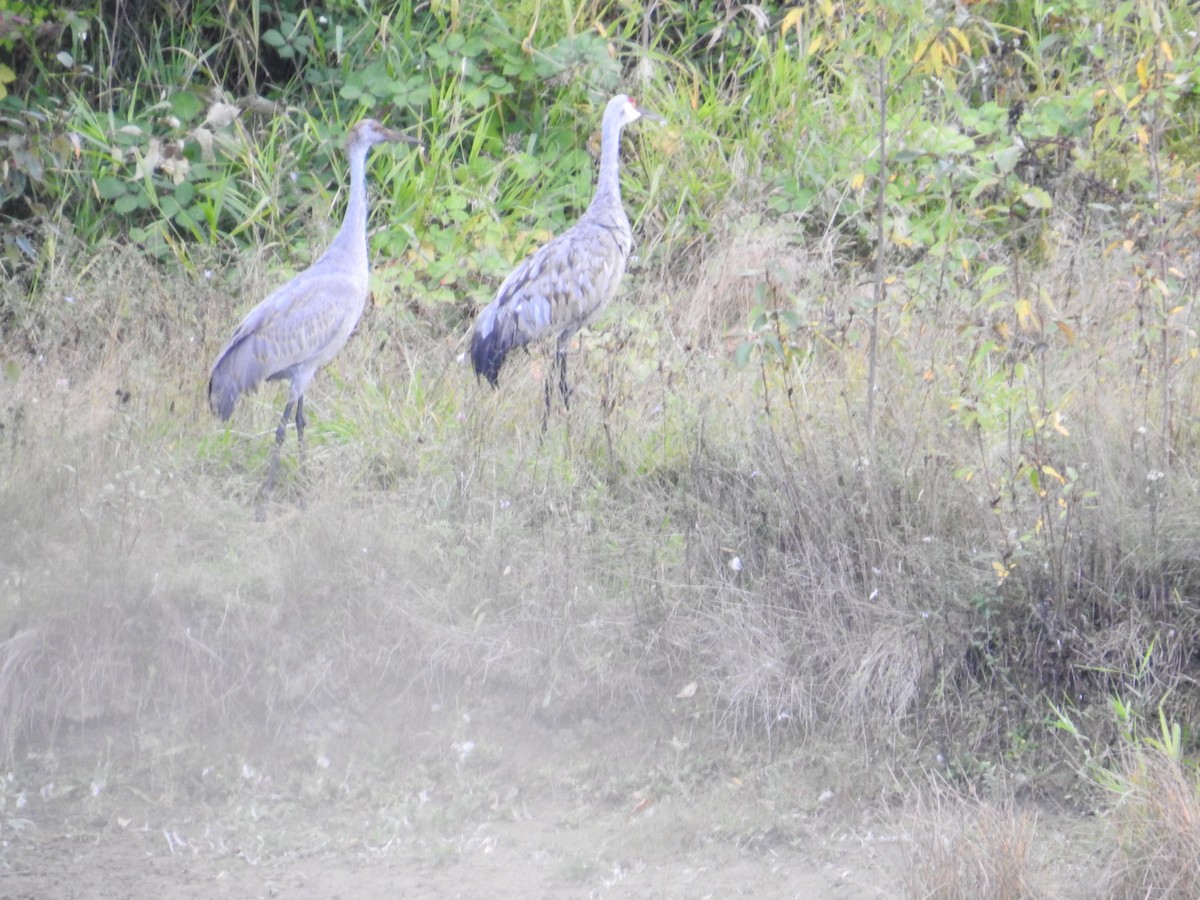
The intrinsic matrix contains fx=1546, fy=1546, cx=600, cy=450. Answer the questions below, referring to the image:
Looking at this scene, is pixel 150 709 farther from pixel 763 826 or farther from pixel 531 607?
pixel 763 826

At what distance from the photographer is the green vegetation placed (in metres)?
4.68

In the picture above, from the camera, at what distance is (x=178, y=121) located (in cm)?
787

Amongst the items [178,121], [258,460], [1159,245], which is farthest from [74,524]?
[1159,245]

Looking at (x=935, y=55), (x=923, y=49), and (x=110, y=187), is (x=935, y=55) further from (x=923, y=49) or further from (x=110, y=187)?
(x=110, y=187)

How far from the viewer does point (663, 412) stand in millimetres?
6000

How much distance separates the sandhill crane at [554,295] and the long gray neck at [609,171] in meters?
0.24

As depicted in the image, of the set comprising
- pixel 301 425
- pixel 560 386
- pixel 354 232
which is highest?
pixel 354 232

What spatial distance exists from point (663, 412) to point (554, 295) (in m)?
1.13

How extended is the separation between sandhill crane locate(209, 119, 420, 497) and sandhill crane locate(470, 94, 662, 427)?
70 cm

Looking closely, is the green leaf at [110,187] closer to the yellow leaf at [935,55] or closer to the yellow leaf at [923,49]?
the yellow leaf at [923,49]

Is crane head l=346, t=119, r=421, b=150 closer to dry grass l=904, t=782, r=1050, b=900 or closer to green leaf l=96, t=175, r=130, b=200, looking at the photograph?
green leaf l=96, t=175, r=130, b=200

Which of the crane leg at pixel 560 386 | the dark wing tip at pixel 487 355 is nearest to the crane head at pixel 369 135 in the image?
the dark wing tip at pixel 487 355

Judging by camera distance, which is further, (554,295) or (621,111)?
(621,111)

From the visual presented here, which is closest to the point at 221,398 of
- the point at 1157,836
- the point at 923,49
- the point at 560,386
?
the point at 560,386
